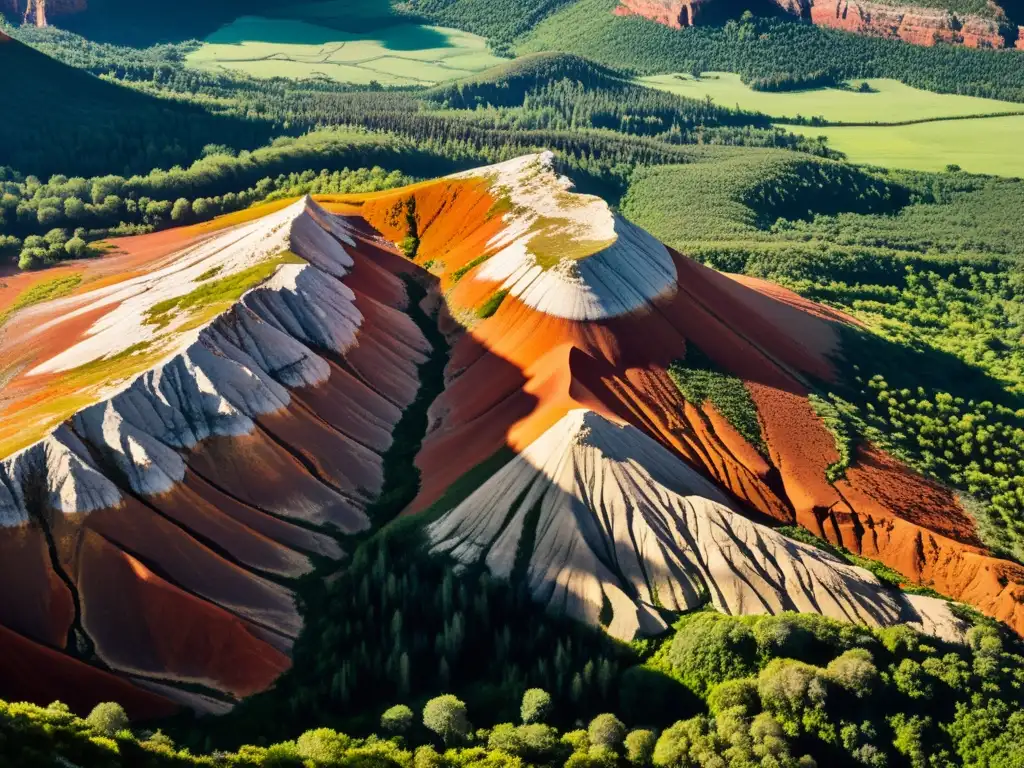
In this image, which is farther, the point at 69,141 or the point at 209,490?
the point at 69,141

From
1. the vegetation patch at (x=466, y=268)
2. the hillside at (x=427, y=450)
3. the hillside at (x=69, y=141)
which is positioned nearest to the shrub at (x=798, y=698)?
the hillside at (x=427, y=450)

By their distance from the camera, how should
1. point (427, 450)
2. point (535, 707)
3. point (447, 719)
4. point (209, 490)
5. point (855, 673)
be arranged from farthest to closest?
point (427, 450) → point (209, 490) → point (535, 707) → point (855, 673) → point (447, 719)

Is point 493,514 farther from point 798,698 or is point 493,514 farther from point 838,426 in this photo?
point 838,426

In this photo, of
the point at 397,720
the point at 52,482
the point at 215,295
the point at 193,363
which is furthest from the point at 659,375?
the point at 52,482

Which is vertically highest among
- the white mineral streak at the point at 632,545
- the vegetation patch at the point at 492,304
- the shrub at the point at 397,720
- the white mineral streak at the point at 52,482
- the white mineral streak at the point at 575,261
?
the white mineral streak at the point at 575,261

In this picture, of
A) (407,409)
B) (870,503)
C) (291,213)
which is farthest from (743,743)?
(291,213)

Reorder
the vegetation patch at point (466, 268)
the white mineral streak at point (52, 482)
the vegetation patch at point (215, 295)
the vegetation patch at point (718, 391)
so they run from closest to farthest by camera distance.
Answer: the white mineral streak at point (52, 482) → the vegetation patch at point (718, 391) → the vegetation patch at point (215, 295) → the vegetation patch at point (466, 268)

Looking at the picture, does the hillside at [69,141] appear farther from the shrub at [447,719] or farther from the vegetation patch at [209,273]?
the shrub at [447,719]
